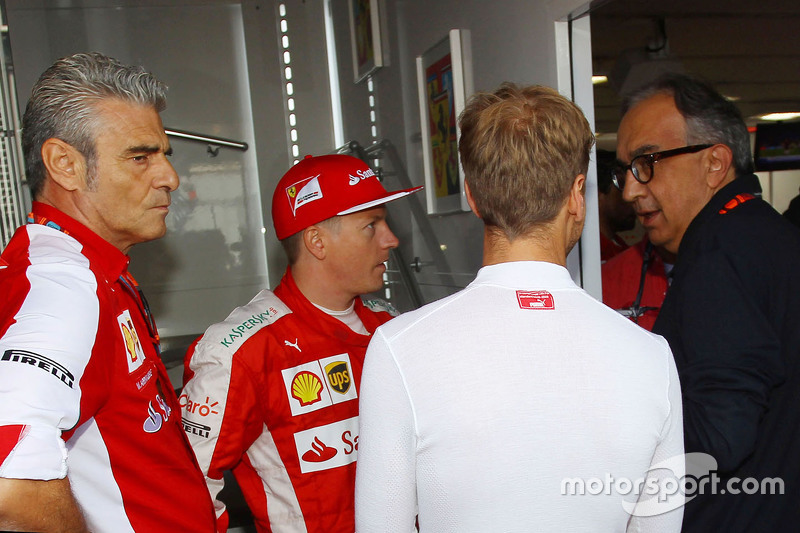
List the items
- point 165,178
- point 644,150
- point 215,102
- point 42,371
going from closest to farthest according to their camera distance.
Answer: point 42,371 < point 165,178 < point 644,150 < point 215,102

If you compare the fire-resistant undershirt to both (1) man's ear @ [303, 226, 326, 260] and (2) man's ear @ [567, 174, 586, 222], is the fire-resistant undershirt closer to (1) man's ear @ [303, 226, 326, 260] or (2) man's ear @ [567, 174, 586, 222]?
(2) man's ear @ [567, 174, 586, 222]

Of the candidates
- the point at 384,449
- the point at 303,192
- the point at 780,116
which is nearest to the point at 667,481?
the point at 384,449

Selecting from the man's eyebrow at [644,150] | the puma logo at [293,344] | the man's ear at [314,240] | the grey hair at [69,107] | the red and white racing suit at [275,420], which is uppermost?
the grey hair at [69,107]

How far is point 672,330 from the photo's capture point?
136 centimetres

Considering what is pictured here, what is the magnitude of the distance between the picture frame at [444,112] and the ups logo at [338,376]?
0.99m

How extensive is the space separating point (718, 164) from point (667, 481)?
83 cm

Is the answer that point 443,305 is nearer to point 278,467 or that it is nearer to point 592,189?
point 278,467

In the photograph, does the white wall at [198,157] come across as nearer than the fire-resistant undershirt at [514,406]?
No

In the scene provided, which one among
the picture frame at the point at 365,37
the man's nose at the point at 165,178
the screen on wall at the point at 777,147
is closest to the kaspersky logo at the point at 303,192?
the man's nose at the point at 165,178

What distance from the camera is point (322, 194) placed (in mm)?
1938

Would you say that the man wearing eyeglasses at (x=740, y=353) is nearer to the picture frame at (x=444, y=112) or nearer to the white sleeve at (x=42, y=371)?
the white sleeve at (x=42, y=371)

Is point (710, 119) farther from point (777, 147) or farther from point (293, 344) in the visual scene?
point (777, 147)

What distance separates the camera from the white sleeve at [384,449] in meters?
0.94

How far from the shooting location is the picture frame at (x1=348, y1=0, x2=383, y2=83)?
3.55 m
